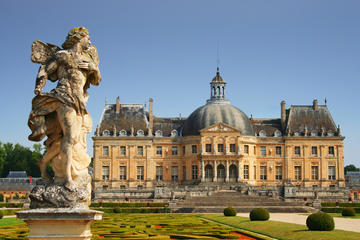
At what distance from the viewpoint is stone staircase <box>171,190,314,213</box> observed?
39312 mm

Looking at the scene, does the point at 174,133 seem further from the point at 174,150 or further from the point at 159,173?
the point at 159,173

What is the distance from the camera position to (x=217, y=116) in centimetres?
6056

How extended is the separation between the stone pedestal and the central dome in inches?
2116

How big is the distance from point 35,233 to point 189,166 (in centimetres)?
5454

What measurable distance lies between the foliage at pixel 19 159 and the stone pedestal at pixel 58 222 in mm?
78732

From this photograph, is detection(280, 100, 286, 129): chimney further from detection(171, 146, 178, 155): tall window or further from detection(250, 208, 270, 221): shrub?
detection(250, 208, 270, 221): shrub

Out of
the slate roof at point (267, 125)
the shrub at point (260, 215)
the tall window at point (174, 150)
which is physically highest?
the slate roof at point (267, 125)

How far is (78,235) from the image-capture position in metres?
6.29

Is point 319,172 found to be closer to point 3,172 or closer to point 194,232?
point 194,232

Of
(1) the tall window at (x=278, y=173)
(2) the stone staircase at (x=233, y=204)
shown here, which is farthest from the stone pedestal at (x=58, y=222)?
(1) the tall window at (x=278, y=173)

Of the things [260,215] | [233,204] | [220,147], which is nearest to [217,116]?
[220,147]

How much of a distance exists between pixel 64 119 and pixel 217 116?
54.4 m

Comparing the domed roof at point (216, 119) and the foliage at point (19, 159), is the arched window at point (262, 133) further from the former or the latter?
the foliage at point (19, 159)

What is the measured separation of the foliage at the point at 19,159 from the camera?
83.0m
